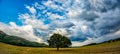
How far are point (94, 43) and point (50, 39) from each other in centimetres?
1276

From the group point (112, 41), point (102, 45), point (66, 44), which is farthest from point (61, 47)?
point (112, 41)

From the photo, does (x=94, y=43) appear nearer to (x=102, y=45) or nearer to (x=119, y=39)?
(x=102, y=45)

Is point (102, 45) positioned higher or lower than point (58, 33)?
lower

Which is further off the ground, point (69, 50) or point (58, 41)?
point (58, 41)

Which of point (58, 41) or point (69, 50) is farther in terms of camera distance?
point (58, 41)

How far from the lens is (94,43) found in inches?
2394

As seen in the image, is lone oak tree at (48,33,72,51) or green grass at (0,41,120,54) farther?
lone oak tree at (48,33,72,51)

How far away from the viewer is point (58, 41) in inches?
2341

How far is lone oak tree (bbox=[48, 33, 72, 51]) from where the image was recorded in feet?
192

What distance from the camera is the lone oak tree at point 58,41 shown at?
58.7 m

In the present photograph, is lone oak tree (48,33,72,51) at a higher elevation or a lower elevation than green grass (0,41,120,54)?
higher

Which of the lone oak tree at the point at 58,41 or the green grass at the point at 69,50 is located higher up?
the lone oak tree at the point at 58,41

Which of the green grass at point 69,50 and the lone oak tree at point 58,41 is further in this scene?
the lone oak tree at point 58,41

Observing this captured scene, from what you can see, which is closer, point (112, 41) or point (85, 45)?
point (85, 45)
